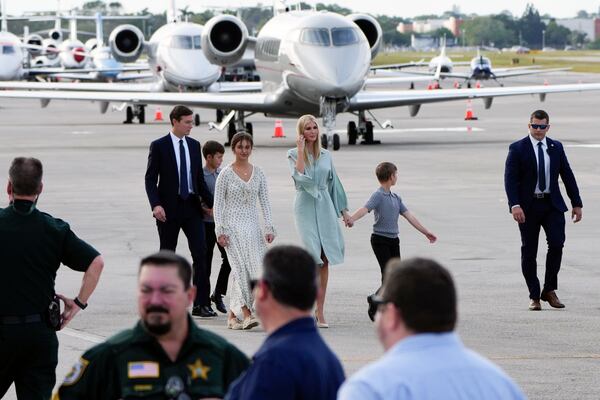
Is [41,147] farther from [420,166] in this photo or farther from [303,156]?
[303,156]

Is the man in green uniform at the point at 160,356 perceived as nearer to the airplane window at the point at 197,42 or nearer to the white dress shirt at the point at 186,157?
the white dress shirt at the point at 186,157

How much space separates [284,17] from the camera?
38.3m

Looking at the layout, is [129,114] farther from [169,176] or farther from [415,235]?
[169,176]

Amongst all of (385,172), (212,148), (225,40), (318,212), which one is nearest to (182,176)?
(212,148)

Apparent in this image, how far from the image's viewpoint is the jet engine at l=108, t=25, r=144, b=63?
169 ft

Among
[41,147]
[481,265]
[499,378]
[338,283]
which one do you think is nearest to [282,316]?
[499,378]

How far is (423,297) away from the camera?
12.7ft

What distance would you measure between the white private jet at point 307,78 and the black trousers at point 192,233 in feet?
67.3

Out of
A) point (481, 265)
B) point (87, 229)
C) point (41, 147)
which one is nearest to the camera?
point (481, 265)

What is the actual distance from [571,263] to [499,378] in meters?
11.4

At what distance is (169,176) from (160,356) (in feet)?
25.1

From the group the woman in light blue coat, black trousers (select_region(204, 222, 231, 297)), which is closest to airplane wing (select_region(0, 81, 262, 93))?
black trousers (select_region(204, 222, 231, 297))

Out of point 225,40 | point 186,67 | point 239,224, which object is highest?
point 225,40

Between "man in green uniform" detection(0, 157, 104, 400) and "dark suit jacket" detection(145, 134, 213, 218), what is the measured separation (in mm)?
5229
